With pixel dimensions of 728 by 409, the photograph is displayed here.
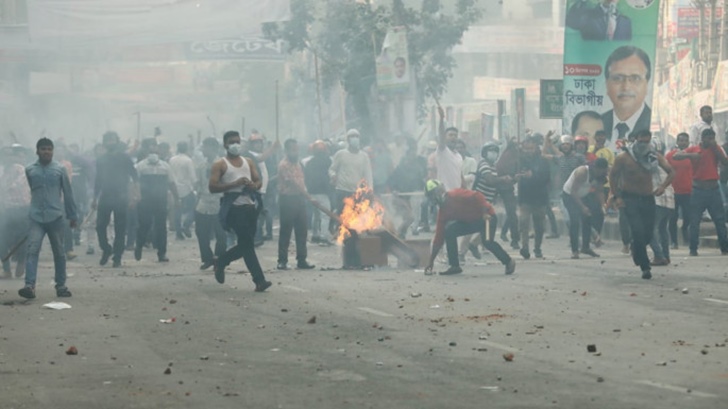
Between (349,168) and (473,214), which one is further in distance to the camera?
(349,168)

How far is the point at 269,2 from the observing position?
2527cm

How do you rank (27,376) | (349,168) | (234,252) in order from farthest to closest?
(349,168) → (234,252) → (27,376)

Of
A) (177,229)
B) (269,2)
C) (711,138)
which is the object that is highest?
(269,2)

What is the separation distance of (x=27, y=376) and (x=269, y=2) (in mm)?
15837

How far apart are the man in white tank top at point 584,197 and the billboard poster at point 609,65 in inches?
216

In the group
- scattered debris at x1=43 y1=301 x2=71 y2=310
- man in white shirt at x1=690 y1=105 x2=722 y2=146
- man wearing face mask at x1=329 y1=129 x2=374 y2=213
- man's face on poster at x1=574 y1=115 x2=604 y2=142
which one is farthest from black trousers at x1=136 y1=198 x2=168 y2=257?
man's face on poster at x1=574 y1=115 x2=604 y2=142

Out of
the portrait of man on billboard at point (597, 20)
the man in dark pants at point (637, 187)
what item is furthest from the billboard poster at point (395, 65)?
the man in dark pants at point (637, 187)

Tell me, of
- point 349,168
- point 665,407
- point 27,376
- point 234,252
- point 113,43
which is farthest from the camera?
point 113,43

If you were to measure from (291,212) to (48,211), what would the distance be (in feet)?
17.4

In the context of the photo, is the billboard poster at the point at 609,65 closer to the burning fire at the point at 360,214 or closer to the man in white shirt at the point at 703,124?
the man in white shirt at the point at 703,124

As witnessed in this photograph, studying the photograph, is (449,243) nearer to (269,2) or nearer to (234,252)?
(234,252)

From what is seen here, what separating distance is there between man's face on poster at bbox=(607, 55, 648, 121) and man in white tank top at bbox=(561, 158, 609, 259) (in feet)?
19.0

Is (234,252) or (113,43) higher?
(113,43)

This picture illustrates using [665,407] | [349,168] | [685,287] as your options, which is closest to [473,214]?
[685,287]
